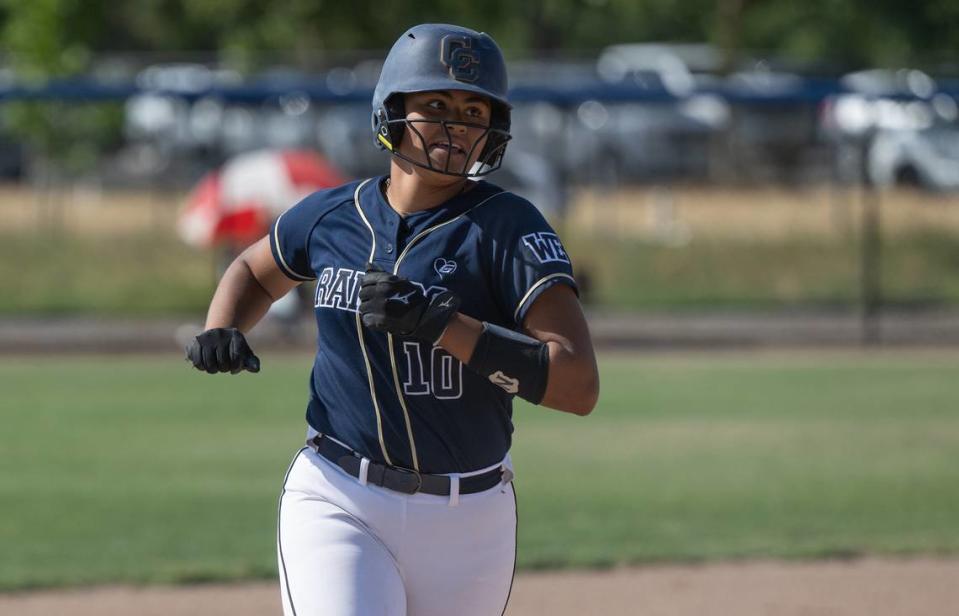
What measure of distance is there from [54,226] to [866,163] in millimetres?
10933

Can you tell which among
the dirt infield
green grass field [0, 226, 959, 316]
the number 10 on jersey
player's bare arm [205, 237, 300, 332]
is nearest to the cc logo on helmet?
the number 10 on jersey

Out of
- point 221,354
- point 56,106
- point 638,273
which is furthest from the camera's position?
point 56,106

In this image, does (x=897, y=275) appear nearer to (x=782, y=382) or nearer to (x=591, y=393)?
(x=782, y=382)

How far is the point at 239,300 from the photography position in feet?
13.8

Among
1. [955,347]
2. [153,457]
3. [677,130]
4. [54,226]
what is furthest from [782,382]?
[677,130]

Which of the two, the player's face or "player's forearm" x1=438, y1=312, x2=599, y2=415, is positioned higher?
the player's face

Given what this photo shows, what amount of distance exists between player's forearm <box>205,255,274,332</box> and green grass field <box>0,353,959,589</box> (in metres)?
3.71

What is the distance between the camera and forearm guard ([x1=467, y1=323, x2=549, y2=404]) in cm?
354

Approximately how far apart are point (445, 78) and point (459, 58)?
0.21 ft

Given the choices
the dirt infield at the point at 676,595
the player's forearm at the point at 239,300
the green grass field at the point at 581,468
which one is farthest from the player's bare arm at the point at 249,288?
the green grass field at the point at 581,468

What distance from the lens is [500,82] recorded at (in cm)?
378

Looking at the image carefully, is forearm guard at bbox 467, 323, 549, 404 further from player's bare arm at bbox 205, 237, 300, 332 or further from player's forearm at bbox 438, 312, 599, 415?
player's bare arm at bbox 205, 237, 300, 332

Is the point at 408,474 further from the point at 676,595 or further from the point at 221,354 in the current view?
the point at 676,595

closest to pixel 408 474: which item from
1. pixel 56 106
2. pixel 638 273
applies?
pixel 638 273
